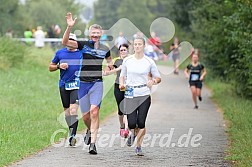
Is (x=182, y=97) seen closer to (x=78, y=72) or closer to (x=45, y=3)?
(x=78, y=72)

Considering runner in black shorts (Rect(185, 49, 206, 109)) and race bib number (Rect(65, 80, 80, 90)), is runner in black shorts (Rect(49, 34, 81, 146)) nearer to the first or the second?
race bib number (Rect(65, 80, 80, 90))

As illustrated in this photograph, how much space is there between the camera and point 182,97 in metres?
28.8

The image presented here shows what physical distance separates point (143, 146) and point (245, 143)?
191 centimetres

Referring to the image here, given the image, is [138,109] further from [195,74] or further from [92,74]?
[195,74]

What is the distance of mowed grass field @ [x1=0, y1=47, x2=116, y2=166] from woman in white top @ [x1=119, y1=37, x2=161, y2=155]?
6.01 feet

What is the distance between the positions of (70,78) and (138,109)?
1.80m

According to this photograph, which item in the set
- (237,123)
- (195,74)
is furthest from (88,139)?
(195,74)

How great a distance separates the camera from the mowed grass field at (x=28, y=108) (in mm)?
13258

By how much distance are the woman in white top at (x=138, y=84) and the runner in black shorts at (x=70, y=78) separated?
1346 mm

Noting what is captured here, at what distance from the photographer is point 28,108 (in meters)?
19.7

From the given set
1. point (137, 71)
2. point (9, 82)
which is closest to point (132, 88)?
point (137, 71)

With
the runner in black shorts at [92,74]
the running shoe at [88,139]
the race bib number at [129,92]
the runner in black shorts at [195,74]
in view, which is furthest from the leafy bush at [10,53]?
the race bib number at [129,92]

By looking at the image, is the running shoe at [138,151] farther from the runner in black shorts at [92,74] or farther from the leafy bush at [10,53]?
the leafy bush at [10,53]

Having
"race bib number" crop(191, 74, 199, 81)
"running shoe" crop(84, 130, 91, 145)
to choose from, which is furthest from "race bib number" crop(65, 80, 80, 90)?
"race bib number" crop(191, 74, 199, 81)
